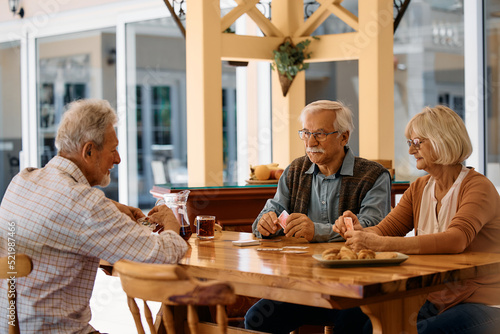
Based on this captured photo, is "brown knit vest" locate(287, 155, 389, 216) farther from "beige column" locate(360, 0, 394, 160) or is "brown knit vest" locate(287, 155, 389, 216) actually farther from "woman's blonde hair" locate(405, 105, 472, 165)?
"beige column" locate(360, 0, 394, 160)

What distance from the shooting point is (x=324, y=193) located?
121 inches

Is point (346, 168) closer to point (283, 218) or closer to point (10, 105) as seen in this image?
point (283, 218)

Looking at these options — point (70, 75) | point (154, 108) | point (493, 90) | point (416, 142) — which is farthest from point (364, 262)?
point (70, 75)

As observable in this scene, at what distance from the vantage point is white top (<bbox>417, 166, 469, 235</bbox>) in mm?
2502

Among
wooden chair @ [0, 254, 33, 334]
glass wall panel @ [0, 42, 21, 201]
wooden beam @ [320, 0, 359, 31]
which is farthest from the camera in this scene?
glass wall panel @ [0, 42, 21, 201]

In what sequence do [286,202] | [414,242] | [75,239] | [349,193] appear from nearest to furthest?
[75,239]
[414,242]
[349,193]
[286,202]

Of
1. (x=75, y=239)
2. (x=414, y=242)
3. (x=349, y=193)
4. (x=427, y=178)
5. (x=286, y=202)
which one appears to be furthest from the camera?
(x=286, y=202)

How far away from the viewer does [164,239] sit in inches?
87.7

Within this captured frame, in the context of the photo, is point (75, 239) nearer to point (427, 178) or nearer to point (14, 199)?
point (14, 199)

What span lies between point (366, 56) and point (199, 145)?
4.66 ft

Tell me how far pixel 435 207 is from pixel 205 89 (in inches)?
93.5

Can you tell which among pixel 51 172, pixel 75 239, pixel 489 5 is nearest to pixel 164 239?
pixel 75 239

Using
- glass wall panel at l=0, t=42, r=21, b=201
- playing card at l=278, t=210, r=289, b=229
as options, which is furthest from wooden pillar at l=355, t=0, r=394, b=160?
glass wall panel at l=0, t=42, r=21, b=201

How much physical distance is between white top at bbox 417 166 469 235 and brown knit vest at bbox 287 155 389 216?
38 cm
